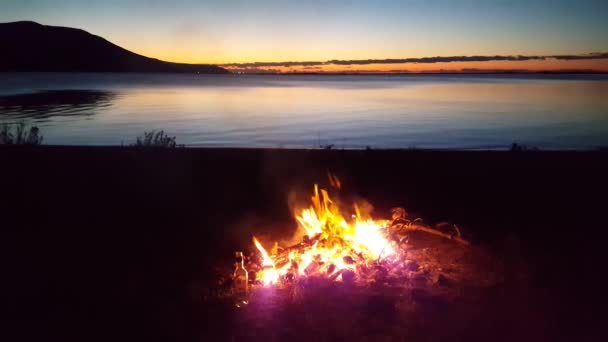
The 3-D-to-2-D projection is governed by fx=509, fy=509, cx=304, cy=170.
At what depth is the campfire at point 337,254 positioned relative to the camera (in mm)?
5312

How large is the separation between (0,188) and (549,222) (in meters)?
9.13

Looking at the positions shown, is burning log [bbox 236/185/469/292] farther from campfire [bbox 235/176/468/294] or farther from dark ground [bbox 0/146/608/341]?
dark ground [bbox 0/146/608/341]

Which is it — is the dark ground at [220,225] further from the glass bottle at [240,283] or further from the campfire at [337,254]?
the campfire at [337,254]

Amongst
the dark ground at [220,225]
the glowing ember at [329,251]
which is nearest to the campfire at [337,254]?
the glowing ember at [329,251]

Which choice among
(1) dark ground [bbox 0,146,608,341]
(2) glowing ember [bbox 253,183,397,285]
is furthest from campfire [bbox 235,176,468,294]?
(1) dark ground [bbox 0,146,608,341]

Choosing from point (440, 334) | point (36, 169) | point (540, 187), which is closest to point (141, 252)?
point (440, 334)

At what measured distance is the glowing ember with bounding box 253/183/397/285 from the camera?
5.36 m

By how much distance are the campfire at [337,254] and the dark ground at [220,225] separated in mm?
480

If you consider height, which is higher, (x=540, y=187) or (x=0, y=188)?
(x=540, y=187)

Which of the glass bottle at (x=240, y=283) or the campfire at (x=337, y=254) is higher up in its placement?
the campfire at (x=337, y=254)

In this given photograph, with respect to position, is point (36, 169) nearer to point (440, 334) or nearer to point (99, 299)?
point (99, 299)

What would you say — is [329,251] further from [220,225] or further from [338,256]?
[220,225]

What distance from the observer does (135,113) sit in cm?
3762

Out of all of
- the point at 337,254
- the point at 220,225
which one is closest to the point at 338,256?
the point at 337,254
